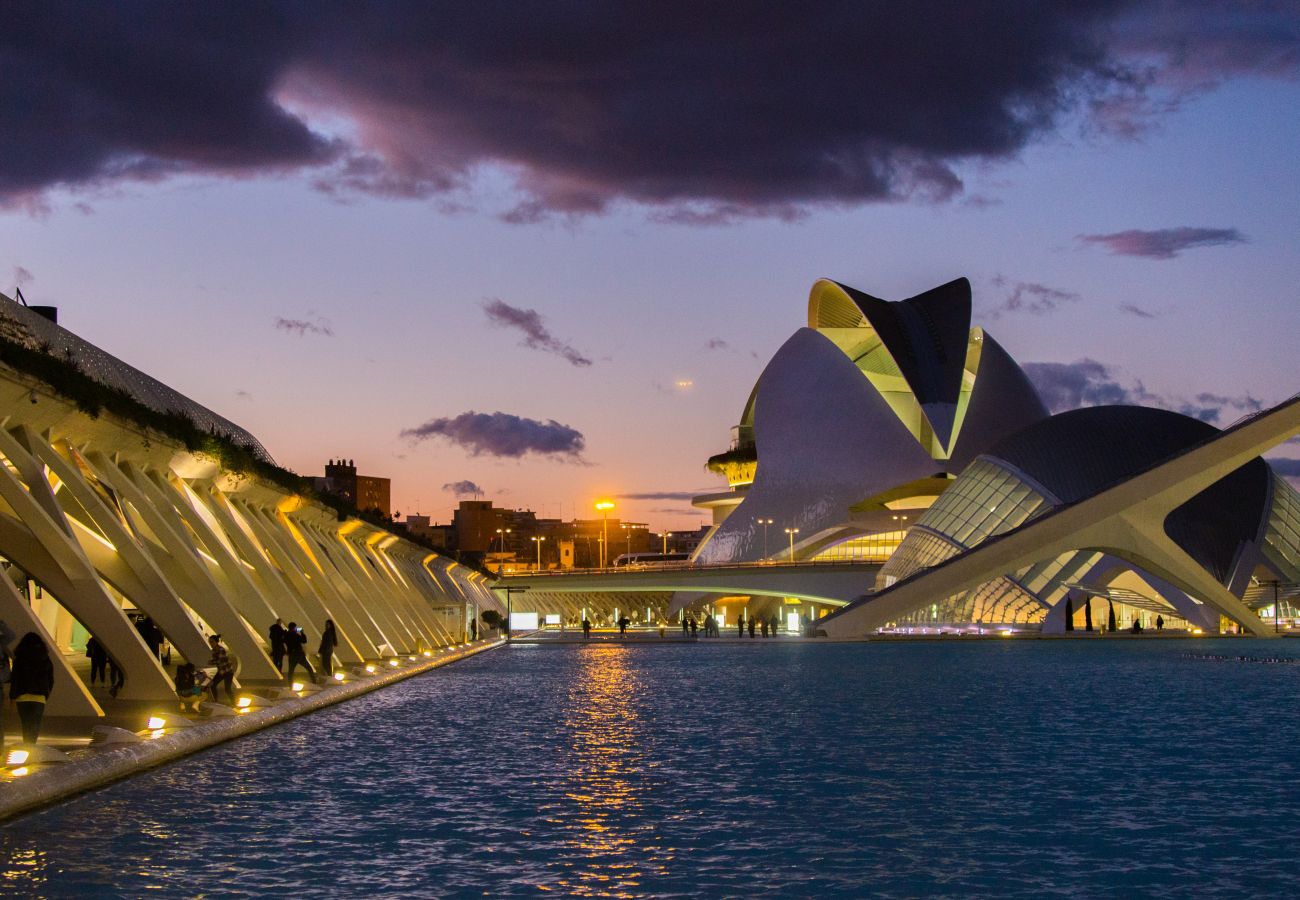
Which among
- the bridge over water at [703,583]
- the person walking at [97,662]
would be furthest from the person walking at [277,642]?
the bridge over water at [703,583]

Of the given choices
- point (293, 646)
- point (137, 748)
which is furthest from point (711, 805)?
point (293, 646)

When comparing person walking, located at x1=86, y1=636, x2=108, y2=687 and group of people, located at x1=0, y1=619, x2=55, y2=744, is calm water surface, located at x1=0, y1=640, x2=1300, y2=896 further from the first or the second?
person walking, located at x1=86, y1=636, x2=108, y2=687

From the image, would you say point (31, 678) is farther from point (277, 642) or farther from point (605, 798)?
point (277, 642)

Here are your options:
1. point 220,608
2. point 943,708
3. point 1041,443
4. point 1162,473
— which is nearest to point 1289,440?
point 1162,473

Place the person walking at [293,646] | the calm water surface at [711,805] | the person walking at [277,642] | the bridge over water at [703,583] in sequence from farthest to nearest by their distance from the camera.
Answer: the bridge over water at [703,583] < the person walking at [277,642] < the person walking at [293,646] < the calm water surface at [711,805]

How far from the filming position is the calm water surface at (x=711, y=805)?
25.4ft

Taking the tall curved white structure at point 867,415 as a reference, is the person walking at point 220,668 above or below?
below

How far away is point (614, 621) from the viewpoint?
89.0 metres

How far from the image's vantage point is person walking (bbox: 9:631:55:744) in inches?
444

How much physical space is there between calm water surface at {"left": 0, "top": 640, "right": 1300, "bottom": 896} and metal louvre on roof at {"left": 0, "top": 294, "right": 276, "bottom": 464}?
17.6ft

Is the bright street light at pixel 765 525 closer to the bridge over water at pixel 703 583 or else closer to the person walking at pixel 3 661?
the bridge over water at pixel 703 583

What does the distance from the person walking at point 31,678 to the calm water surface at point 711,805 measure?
102 cm

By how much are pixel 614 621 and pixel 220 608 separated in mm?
70400

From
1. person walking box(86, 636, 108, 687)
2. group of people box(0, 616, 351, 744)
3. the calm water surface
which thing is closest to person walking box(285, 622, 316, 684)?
group of people box(0, 616, 351, 744)
